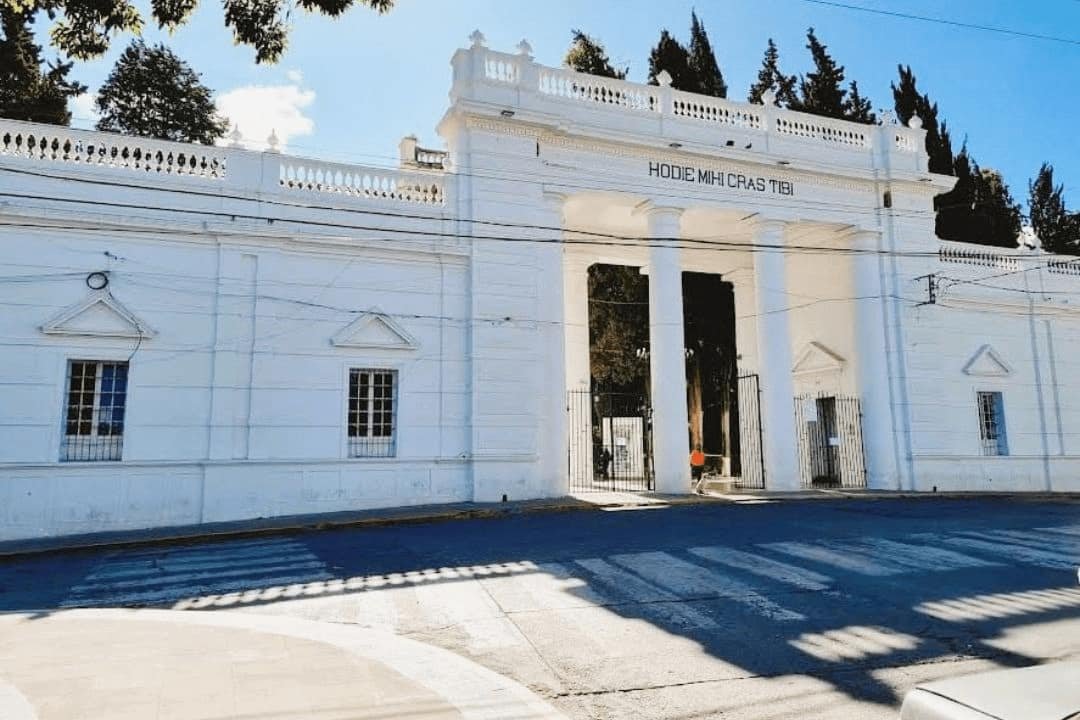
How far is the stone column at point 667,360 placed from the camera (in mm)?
18141

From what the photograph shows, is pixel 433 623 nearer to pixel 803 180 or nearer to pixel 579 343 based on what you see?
pixel 579 343

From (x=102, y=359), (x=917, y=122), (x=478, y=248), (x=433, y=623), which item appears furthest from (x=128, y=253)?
(x=917, y=122)

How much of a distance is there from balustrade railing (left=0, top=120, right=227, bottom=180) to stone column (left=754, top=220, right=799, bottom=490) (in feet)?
45.1

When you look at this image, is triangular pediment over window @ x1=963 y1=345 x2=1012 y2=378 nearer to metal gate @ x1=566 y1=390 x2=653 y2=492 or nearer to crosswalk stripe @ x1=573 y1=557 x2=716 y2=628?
metal gate @ x1=566 y1=390 x2=653 y2=492

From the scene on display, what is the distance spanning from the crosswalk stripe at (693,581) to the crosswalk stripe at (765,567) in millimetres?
502

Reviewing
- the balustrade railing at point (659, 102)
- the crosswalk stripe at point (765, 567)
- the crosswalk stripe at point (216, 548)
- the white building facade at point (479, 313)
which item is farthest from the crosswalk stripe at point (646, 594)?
the balustrade railing at point (659, 102)

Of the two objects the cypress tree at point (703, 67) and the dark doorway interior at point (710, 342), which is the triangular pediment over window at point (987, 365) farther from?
the cypress tree at point (703, 67)

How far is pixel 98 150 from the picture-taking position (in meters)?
14.6

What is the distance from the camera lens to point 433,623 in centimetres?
680

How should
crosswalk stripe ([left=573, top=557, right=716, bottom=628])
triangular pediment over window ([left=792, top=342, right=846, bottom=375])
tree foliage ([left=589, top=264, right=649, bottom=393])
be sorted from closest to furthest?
crosswalk stripe ([left=573, top=557, right=716, bottom=628]) < triangular pediment over window ([left=792, top=342, right=846, bottom=375]) < tree foliage ([left=589, top=264, right=649, bottom=393])

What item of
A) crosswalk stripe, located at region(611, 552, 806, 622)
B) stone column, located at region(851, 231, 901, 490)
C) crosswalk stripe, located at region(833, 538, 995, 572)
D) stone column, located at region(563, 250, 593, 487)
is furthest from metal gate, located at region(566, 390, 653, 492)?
crosswalk stripe, located at region(611, 552, 806, 622)

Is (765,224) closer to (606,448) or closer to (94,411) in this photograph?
(606,448)

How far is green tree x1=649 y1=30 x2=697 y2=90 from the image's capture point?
2791 centimetres

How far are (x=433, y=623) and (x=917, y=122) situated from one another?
73.6 feet
